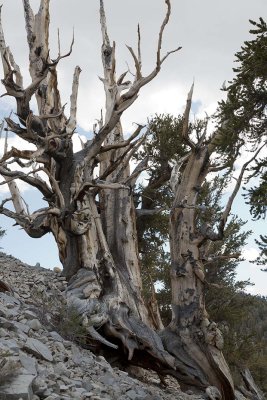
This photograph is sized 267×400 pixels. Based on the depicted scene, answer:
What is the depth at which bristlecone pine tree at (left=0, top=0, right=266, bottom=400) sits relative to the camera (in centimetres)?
707

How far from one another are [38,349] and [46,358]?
0.12 metres

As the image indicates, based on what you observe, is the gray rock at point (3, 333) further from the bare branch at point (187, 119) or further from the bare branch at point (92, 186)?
the bare branch at point (187, 119)

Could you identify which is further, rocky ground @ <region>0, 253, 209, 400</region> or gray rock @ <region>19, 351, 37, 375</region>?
gray rock @ <region>19, 351, 37, 375</region>

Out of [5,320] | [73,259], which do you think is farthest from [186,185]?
[5,320]

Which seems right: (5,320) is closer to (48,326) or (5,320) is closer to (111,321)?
(48,326)

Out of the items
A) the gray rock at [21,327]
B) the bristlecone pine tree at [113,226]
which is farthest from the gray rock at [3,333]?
the bristlecone pine tree at [113,226]

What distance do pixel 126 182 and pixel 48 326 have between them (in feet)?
15.0

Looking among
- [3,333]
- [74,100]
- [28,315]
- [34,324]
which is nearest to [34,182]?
[74,100]

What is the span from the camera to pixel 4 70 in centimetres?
838

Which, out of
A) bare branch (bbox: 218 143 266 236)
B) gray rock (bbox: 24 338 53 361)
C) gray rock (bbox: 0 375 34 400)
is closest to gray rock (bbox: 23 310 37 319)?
gray rock (bbox: 24 338 53 361)

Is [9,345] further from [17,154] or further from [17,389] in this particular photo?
[17,154]

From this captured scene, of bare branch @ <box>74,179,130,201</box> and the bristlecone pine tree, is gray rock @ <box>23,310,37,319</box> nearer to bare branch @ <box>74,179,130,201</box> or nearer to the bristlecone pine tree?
the bristlecone pine tree

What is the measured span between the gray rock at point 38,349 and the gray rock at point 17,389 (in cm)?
87

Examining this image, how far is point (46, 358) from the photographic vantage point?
415 cm
